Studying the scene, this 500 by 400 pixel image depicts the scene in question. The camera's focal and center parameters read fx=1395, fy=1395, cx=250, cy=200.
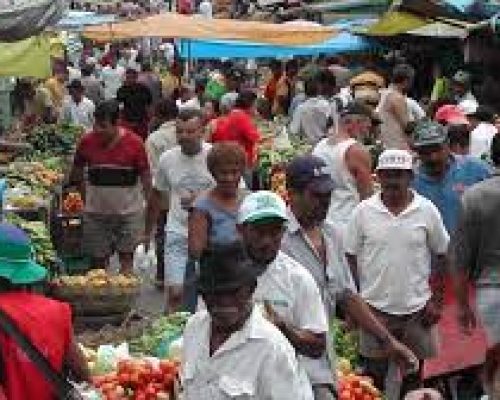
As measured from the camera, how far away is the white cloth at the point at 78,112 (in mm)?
20219

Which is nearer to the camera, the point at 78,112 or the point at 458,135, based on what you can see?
the point at 458,135

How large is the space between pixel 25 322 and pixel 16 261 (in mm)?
Answer: 272

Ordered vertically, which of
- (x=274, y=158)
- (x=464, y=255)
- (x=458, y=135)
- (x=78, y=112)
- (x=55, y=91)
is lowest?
(x=78, y=112)

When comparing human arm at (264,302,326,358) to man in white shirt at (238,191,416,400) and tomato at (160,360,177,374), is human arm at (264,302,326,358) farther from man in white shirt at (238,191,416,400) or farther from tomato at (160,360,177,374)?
tomato at (160,360,177,374)

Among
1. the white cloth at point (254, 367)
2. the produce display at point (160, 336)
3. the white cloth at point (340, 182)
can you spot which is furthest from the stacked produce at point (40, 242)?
the white cloth at point (254, 367)

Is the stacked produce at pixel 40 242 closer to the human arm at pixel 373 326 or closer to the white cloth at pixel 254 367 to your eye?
the human arm at pixel 373 326

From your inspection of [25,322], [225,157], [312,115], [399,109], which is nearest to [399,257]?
[225,157]

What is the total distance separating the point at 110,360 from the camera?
8047 millimetres

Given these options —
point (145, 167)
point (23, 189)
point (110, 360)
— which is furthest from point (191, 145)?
point (23, 189)

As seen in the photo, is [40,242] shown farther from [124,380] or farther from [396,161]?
[396,161]

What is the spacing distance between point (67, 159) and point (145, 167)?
4.89m

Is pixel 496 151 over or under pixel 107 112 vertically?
over

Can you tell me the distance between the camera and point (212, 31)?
1762cm

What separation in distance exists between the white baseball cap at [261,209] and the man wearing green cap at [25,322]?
0.85m
